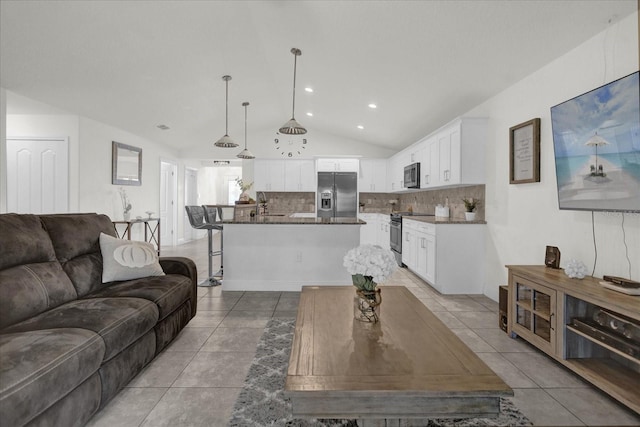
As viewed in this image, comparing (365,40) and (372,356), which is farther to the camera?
(365,40)

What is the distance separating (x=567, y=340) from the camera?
7.08ft

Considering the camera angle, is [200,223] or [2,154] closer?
[2,154]

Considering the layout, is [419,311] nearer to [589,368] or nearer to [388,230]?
[589,368]

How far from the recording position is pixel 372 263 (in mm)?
1737

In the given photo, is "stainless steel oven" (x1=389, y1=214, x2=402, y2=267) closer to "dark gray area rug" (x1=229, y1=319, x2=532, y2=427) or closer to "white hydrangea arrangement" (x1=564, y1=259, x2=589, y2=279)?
"white hydrangea arrangement" (x1=564, y1=259, x2=589, y2=279)

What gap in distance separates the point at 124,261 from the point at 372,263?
206 centimetres

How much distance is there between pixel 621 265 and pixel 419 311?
1.52m

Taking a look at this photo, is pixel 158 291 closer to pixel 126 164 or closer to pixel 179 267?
pixel 179 267

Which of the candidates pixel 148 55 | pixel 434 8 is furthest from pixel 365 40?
pixel 148 55

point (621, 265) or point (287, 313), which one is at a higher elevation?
point (621, 265)

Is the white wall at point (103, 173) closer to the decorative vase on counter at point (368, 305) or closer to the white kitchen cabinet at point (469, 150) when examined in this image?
the decorative vase on counter at point (368, 305)

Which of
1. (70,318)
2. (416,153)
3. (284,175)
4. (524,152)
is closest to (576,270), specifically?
(524,152)

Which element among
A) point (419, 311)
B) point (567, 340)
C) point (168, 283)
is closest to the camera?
point (419, 311)

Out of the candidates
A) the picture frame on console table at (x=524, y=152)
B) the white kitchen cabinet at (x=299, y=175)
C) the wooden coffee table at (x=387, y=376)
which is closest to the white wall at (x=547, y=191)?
the picture frame on console table at (x=524, y=152)
